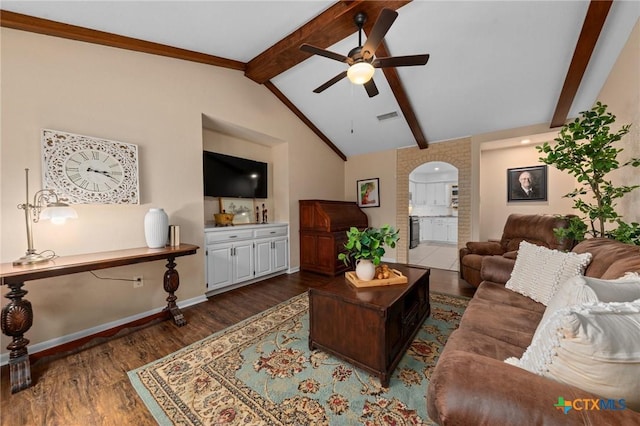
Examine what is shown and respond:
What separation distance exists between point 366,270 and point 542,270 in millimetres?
1231

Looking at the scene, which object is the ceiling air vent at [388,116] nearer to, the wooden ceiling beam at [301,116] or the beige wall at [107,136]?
the wooden ceiling beam at [301,116]

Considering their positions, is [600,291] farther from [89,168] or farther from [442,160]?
[442,160]

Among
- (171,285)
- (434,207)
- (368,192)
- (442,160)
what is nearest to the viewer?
(171,285)

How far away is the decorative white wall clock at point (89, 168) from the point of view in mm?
1963

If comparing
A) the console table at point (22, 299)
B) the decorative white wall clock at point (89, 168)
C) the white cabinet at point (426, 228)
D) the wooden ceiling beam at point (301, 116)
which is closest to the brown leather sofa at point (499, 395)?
the console table at point (22, 299)

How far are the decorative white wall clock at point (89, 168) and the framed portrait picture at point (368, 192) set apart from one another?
13.4ft

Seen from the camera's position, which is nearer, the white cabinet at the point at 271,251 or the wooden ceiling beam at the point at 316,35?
the wooden ceiling beam at the point at 316,35

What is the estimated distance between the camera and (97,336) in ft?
7.04

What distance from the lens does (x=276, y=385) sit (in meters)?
1.52

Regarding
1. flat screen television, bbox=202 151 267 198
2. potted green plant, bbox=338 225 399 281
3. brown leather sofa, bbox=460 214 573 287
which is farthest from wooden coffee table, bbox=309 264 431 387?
flat screen television, bbox=202 151 267 198

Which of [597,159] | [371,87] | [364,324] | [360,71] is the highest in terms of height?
[371,87]

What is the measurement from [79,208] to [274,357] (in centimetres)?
216

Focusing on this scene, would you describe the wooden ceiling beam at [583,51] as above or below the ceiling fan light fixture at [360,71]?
above

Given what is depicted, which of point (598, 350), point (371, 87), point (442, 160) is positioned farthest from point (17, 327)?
point (442, 160)
